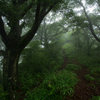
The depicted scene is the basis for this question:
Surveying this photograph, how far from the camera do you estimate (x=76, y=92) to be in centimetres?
279

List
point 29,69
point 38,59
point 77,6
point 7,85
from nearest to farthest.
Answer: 1. point 7,85
2. point 29,69
3. point 38,59
4. point 77,6

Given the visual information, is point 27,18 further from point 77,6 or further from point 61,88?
point 61,88

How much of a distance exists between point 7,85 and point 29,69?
6.30 feet

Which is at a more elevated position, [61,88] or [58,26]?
[58,26]

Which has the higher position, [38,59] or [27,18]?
[27,18]

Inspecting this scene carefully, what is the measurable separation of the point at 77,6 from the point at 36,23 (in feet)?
24.6

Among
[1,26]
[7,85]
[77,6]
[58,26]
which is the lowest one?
[7,85]

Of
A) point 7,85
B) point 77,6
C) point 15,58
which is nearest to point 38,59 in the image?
point 15,58

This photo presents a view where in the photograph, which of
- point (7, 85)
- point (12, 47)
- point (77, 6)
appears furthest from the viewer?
point (77, 6)

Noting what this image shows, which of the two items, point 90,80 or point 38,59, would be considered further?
point 38,59

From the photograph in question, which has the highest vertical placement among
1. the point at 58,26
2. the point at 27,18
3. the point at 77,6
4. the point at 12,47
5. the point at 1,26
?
the point at 58,26

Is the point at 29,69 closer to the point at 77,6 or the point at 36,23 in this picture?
the point at 36,23

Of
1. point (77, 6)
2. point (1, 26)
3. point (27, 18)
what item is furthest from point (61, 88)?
point (77, 6)

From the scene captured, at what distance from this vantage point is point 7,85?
332 centimetres
